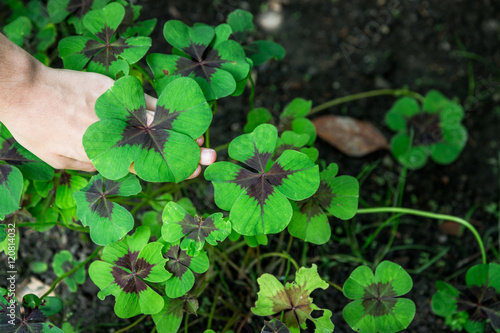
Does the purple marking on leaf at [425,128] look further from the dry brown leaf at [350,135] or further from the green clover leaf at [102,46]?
the green clover leaf at [102,46]

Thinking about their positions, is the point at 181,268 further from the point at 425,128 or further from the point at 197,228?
the point at 425,128

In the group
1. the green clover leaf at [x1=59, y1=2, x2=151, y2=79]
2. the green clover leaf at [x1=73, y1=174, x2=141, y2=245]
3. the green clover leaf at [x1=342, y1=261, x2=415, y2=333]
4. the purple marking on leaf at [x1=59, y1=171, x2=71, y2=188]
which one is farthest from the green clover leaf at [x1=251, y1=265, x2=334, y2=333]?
the green clover leaf at [x1=59, y1=2, x2=151, y2=79]

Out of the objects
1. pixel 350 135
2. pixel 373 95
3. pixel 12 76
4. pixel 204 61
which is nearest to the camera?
pixel 12 76

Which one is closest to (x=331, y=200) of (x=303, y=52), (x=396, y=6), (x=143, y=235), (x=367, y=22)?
(x=143, y=235)

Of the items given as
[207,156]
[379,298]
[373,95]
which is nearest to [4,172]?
[207,156]

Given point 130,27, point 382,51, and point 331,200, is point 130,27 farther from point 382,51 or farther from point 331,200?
point 382,51

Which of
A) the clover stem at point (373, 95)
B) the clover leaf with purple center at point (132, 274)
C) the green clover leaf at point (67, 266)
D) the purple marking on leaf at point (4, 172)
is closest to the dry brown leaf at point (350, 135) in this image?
the clover stem at point (373, 95)

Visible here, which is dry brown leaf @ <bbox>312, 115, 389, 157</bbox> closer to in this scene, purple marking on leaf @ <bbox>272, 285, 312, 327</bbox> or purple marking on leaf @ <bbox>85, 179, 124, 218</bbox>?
purple marking on leaf @ <bbox>272, 285, 312, 327</bbox>
